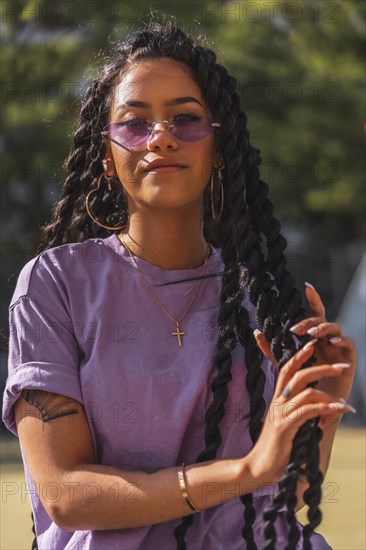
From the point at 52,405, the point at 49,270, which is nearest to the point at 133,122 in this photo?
the point at 49,270

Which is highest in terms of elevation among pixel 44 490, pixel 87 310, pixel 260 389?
pixel 87 310

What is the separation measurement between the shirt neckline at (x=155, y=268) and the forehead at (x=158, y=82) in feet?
1.25

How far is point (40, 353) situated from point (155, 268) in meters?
0.44

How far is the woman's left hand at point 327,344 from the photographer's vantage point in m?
2.55

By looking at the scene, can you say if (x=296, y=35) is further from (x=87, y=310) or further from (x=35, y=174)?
(x=87, y=310)

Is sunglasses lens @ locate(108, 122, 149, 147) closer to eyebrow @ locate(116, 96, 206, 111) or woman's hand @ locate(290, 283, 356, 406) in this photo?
eyebrow @ locate(116, 96, 206, 111)

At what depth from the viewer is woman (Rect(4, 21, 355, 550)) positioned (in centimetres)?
253

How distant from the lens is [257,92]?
674 inches

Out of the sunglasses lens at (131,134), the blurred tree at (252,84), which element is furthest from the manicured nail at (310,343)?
the blurred tree at (252,84)

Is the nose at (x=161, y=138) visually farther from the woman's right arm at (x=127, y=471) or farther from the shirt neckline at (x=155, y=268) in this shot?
the woman's right arm at (x=127, y=471)

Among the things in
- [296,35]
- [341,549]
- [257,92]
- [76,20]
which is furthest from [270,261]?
[296,35]

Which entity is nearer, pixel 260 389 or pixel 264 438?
pixel 264 438

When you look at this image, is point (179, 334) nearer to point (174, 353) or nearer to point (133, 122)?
point (174, 353)

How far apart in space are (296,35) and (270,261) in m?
15.8
